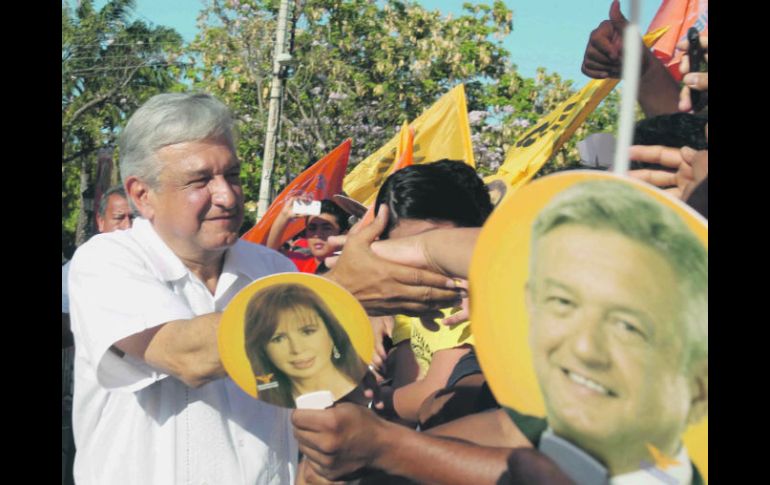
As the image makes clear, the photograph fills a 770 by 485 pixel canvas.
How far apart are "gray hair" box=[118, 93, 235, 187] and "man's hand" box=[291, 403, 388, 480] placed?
718mm

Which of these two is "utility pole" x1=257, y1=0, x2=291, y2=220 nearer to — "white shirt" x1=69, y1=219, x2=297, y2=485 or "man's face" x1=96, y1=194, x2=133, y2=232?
"man's face" x1=96, y1=194, x2=133, y2=232

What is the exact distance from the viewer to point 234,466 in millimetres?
2285

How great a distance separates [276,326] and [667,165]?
786mm

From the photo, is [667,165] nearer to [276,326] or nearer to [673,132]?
[673,132]

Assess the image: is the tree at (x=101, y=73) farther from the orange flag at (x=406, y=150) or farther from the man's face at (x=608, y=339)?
the man's face at (x=608, y=339)

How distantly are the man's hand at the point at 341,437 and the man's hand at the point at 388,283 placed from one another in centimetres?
21

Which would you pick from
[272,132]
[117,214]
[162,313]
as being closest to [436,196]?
[162,313]

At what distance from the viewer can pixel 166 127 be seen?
7.41 ft

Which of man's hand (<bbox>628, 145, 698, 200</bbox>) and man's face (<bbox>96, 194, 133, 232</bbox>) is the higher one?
man's hand (<bbox>628, 145, 698, 200</bbox>)

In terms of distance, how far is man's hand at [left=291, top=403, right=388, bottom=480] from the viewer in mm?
1824

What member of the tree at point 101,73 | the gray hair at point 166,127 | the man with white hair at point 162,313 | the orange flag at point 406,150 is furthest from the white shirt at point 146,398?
the tree at point 101,73

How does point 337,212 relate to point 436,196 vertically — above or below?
below

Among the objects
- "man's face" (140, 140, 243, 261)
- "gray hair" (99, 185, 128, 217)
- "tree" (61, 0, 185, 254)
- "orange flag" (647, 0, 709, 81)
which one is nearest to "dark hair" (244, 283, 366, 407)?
"man's face" (140, 140, 243, 261)
